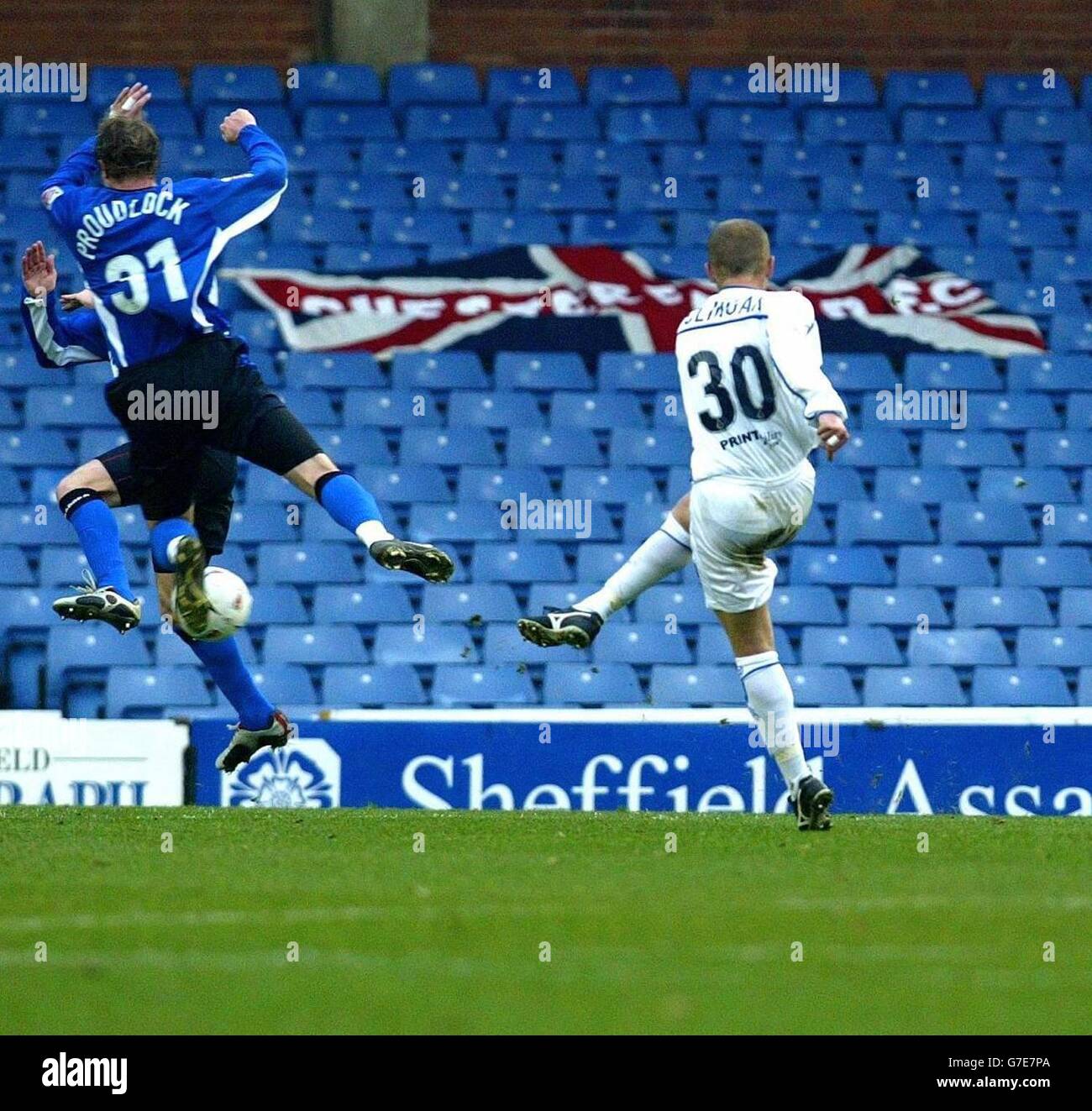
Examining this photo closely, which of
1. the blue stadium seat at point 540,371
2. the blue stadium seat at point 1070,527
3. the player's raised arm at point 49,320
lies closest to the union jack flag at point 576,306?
the blue stadium seat at point 540,371

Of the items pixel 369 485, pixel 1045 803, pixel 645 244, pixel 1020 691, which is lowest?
pixel 1045 803

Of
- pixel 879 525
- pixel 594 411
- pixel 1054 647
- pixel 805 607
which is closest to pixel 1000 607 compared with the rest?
pixel 1054 647

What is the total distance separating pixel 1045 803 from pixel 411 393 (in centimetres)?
509

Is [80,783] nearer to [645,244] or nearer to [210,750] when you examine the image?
[210,750]

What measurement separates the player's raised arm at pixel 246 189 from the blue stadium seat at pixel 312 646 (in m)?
4.93

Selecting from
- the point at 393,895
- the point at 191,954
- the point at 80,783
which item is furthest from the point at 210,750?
the point at 191,954

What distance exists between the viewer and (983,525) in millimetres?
13117

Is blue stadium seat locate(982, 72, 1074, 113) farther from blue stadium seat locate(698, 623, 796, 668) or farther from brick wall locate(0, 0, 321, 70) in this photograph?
blue stadium seat locate(698, 623, 796, 668)

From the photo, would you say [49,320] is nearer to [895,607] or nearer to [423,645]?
[423,645]

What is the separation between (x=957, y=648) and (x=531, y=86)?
18.6 ft

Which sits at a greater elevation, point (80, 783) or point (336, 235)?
point (336, 235)

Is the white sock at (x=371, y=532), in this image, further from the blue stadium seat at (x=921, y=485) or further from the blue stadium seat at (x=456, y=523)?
the blue stadium seat at (x=921, y=485)

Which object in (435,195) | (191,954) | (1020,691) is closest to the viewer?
(191,954)

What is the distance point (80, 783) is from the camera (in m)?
10.3
